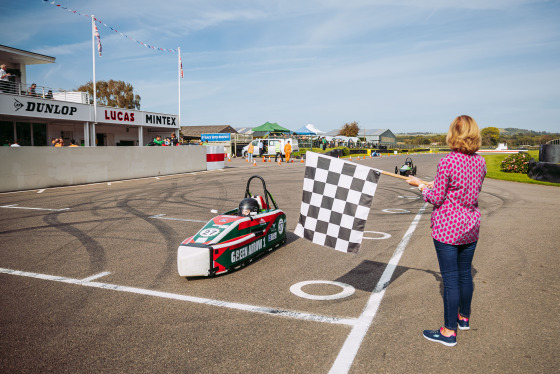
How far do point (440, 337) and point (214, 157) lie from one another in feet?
65.2

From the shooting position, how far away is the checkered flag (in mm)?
4027

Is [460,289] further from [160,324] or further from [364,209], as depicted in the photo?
[160,324]

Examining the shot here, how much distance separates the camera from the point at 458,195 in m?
3.05

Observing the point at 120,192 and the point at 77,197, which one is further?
the point at 120,192

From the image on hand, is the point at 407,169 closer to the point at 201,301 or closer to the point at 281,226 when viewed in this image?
the point at 281,226

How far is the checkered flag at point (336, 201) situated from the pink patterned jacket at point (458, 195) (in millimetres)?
909

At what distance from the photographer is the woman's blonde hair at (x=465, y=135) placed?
119 inches

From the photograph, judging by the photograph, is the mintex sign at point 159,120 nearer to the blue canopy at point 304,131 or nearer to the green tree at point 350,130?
the blue canopy at point 304,131

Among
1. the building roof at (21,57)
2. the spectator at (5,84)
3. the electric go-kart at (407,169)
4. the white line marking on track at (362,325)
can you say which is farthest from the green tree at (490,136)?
the white line marking on track at (362,325)

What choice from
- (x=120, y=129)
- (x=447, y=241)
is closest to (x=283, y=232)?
(x=447, y=241)

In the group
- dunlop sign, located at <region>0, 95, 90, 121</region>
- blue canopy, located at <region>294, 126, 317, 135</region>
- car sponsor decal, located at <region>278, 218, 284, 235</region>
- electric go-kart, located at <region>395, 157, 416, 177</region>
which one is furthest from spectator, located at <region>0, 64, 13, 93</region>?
blue canopy, located at <region>294, 126, 317, 135</region>

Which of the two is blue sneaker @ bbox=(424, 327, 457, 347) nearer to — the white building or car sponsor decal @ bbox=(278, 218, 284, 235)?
car sponsor decal @ bbox=(278, 218, 284, 235)

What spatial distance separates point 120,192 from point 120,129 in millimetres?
21724

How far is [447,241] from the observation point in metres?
3.07
